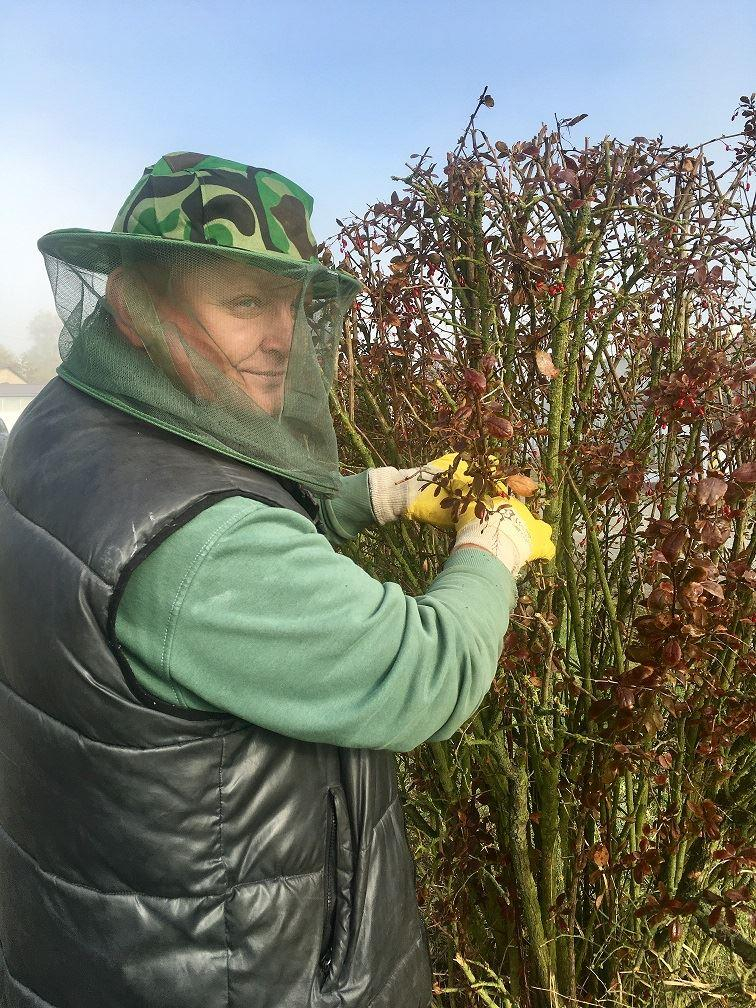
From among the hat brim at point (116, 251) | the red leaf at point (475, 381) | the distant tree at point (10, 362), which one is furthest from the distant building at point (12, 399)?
the red leaf at point (475, 381)

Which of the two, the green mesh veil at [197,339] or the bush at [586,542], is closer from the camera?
the green mesh veil at [197,339]

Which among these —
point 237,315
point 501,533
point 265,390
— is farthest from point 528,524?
point 237,315

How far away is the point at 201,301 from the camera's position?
52.5 inches

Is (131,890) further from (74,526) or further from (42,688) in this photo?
(74,526)

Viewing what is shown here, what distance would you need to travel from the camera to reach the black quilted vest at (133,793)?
1229 millimetres

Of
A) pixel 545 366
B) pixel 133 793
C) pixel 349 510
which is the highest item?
pixel 545 366

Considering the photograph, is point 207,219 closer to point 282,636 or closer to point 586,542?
point 282,636

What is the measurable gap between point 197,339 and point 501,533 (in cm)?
65

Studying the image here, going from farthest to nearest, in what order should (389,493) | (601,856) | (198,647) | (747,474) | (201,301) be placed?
(601,856) < (389,493) < (747,474) < (201,301) < (198,647)

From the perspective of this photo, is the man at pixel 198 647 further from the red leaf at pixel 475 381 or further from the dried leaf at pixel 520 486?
the red leaf at pixel 475 381

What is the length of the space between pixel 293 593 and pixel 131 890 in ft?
1.91

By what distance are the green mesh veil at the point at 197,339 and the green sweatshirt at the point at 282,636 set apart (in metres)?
0.20

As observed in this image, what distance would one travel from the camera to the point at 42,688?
1.29m

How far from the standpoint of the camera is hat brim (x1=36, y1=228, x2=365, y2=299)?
126cm
